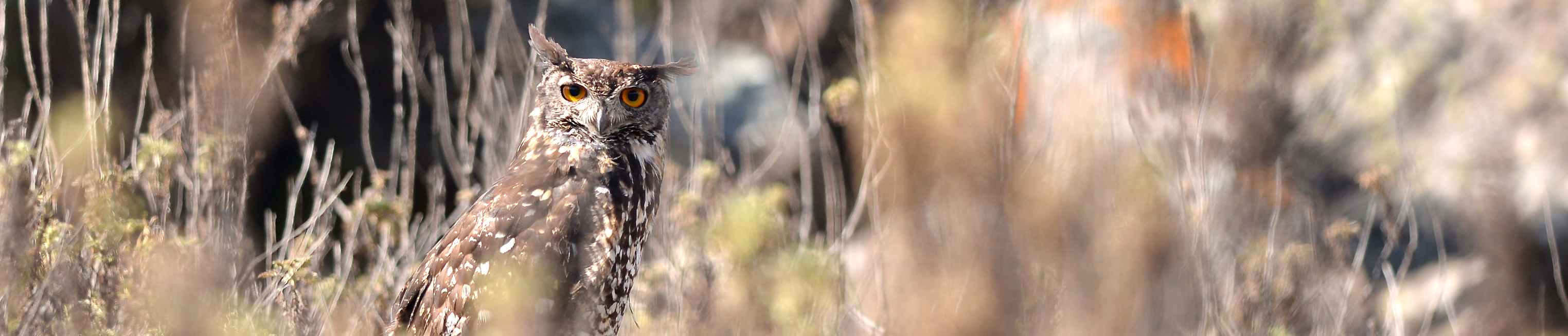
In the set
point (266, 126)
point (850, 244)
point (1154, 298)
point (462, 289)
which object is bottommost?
point (850, 244)

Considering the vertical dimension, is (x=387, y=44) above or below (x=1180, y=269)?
above

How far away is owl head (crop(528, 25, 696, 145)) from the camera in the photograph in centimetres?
301

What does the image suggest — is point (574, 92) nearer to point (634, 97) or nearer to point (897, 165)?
point (634, 97)

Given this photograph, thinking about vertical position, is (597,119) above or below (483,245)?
above

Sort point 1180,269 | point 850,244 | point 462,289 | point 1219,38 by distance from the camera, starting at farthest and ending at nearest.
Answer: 1. point 850,244
2. point 462,289
3. point 1219,38
4. point 1180,269

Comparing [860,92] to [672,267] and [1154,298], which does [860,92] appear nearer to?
[672,267]

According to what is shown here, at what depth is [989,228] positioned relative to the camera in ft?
3.98

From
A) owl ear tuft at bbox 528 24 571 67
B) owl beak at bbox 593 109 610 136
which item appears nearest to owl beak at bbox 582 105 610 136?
owl beak at bbox 593 109 610 136

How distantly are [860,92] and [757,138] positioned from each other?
216 cm

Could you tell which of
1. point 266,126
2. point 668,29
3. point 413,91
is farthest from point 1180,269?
point 413,91

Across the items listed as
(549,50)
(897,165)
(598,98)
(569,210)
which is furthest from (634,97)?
(897,165)

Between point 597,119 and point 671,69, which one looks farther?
point 671,69

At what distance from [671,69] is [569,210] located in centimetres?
64

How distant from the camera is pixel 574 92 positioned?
10.1 feet
